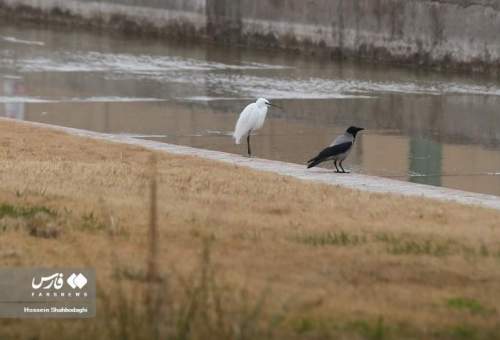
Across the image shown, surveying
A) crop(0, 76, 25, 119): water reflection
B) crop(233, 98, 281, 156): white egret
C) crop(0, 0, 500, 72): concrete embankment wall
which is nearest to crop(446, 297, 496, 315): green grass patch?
crop(233, 98, 281, 156): white egret

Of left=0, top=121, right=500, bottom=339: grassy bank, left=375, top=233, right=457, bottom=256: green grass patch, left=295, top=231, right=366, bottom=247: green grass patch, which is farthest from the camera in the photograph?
left=295, top=231, right=366, bottom=247: green grass patch

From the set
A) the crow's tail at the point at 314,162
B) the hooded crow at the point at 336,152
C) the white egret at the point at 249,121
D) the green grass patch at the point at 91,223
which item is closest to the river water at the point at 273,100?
the white egret at the point at 249,121

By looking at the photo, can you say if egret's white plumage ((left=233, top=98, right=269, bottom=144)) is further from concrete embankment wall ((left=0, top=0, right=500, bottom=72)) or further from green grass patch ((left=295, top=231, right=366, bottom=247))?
concrete embankment wall ((left=0, top=0, right=500, bottom=72))

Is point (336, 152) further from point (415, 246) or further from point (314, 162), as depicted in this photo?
point (415, 246)

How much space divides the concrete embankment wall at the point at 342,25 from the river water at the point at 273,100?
486mm

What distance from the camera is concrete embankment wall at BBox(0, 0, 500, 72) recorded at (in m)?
23.6

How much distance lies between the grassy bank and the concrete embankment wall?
11.3 meters

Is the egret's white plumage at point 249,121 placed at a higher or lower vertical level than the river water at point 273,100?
higher

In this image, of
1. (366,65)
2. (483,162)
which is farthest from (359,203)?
(366,65)

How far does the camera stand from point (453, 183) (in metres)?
13.9

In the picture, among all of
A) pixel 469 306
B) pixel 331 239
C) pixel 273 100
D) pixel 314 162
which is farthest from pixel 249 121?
pixel 469 306

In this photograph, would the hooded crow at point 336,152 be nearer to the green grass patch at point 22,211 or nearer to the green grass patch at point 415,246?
the green grass patch at point 415,246

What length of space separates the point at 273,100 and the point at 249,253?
11727mm

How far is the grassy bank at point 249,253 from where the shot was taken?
6.68m
